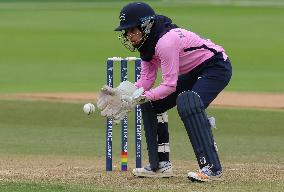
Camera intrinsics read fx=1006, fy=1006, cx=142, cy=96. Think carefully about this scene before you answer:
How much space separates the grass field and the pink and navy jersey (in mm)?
888

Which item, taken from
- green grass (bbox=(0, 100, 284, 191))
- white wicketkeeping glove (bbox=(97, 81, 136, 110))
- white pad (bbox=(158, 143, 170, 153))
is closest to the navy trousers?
white pad (bbox=(158, 143, 170, 153))

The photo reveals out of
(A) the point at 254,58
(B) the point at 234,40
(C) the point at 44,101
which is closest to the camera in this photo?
(C) the point at 44,101

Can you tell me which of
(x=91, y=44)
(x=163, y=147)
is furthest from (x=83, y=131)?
(x=91, y=44)

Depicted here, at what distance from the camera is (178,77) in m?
9.55

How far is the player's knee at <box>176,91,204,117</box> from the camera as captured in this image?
9.00 m

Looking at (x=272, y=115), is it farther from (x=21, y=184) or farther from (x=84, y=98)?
(x=21, y=184)

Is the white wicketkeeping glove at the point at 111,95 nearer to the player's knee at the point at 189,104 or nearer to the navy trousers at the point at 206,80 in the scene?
the player's knee at the point at 189,104

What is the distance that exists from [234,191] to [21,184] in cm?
191

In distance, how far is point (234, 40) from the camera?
3719 centimetres

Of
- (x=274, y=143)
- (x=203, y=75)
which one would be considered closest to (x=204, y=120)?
(x=203, y=75)

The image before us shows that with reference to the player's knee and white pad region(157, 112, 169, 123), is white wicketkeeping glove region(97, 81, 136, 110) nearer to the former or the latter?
the player's knee

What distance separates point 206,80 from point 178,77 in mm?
371

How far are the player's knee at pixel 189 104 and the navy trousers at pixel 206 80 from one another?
0.51 ft

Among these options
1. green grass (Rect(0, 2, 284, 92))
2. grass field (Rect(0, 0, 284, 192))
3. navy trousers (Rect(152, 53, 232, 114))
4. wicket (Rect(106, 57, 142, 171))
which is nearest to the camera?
navy trousers (Rect(152, 53, 232, 114))
